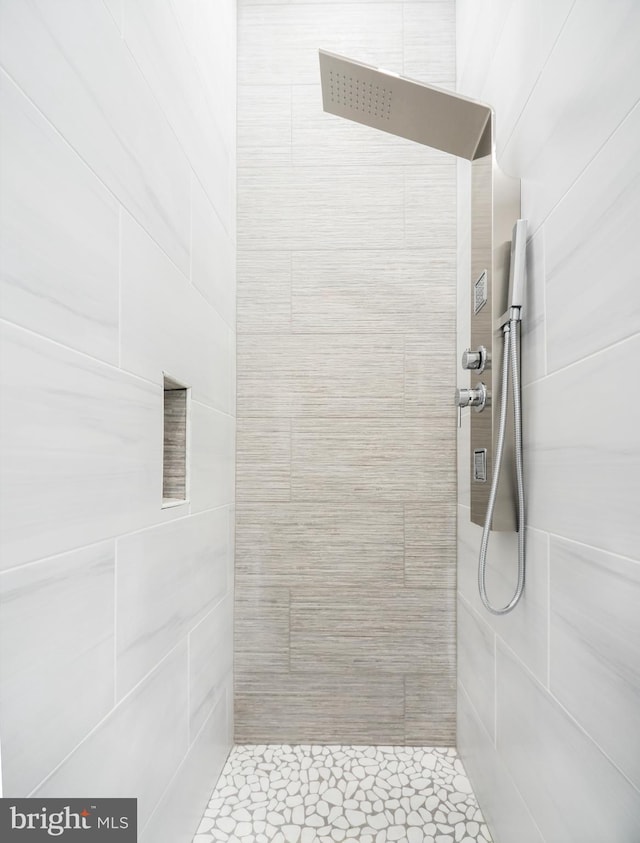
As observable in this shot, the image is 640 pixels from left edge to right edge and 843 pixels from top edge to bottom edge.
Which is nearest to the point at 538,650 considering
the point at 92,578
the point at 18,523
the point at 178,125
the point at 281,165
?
the point at 92,578

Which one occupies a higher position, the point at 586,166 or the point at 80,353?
the point at 586,166

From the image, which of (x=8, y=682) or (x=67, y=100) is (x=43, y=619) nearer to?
(x=8, y=682)

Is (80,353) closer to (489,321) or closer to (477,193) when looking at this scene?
(489,321)

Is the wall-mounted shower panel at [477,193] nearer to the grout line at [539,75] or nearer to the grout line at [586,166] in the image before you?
the grout line at [539,75]

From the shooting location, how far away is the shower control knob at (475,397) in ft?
4.76

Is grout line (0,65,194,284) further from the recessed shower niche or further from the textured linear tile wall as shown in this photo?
the textured linear tile wall

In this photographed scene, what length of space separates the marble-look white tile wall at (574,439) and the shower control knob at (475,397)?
18 centimetres

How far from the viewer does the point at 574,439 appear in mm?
1003

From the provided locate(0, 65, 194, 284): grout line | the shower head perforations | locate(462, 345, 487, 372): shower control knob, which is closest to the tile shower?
locate(0, 65, 194, 284): grout line

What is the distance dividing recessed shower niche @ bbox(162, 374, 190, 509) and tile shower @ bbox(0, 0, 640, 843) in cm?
3

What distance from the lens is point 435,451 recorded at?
2.00 metres

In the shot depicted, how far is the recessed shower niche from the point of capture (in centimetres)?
145

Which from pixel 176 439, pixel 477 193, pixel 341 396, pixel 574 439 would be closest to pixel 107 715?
pixel 176 439

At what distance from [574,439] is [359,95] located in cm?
100
